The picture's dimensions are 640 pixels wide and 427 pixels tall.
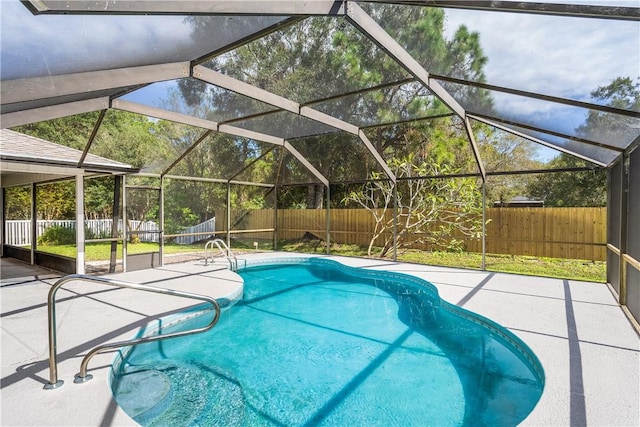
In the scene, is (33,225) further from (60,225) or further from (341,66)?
(341,66)

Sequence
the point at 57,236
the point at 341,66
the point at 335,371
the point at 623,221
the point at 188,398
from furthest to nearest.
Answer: the point at 57,236
the point at 623,221
the point at 341,66
the point at 335,371
the point at 188,398

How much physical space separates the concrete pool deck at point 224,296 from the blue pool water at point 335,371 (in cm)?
36

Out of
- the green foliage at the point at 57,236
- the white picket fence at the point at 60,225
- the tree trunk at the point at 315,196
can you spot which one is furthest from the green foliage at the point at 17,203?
the tree trunk at the point at 315,196

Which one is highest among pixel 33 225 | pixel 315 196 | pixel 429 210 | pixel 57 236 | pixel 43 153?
pixel 43 153

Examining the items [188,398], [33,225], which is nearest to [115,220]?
[33,225]

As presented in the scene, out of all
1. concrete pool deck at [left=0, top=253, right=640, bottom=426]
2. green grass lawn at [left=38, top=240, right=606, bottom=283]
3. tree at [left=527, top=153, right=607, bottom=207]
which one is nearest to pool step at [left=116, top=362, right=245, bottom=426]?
concrete pool deck at [left=0, top=253, right=640, bottom=426]

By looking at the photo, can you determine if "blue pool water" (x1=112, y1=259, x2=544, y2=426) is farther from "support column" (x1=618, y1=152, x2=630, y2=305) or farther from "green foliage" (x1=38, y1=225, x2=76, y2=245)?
"green foliage" (x1=38, y1=225, x2=76, y2=245)

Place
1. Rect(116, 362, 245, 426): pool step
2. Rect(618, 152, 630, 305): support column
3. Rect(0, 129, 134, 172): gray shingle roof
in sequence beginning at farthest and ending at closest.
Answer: Rect(0, 129, 134, 172): gray shingle roof → Rect(618, 152, 630, 305): support column → Rect(116, 362, 245, 426): pool step

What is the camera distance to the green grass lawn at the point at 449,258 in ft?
27.8

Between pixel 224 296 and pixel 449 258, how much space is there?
8.43 meters

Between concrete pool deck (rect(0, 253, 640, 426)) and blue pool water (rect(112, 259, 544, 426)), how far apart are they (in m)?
0.36

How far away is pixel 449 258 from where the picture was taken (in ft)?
38.4

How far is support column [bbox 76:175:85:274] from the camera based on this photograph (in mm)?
7344

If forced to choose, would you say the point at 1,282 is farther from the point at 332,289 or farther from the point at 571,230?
the point at 571,230
